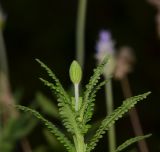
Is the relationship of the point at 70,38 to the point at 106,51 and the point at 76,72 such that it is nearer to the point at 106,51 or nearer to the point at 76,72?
the point at 106,51

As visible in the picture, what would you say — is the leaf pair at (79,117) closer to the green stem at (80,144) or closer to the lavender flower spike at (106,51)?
the green stem at (80,144)

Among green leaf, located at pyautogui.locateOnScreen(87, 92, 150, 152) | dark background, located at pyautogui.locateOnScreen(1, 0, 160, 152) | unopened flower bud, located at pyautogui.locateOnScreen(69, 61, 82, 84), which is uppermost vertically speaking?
dark background, located at pyautogui.locateOnScreen(1, 0, 160, 152)

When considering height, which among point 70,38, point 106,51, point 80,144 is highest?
point 70,38

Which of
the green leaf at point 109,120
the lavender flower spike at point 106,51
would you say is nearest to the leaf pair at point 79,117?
the green leaf at point 109,120

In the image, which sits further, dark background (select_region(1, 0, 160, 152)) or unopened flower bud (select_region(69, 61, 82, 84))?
dark background (select_region(1, 0, 160, 152))

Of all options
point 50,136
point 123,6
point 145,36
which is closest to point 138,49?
point 145,36

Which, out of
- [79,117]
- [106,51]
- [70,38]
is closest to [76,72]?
[79,117]

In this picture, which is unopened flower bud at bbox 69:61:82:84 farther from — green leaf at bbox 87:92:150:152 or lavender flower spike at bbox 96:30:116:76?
lavender flower spike at bbox 96:30:116:76

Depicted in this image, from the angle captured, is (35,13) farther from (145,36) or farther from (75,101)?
(75,101)

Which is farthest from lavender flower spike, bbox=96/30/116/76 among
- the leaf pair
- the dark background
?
the dark background
